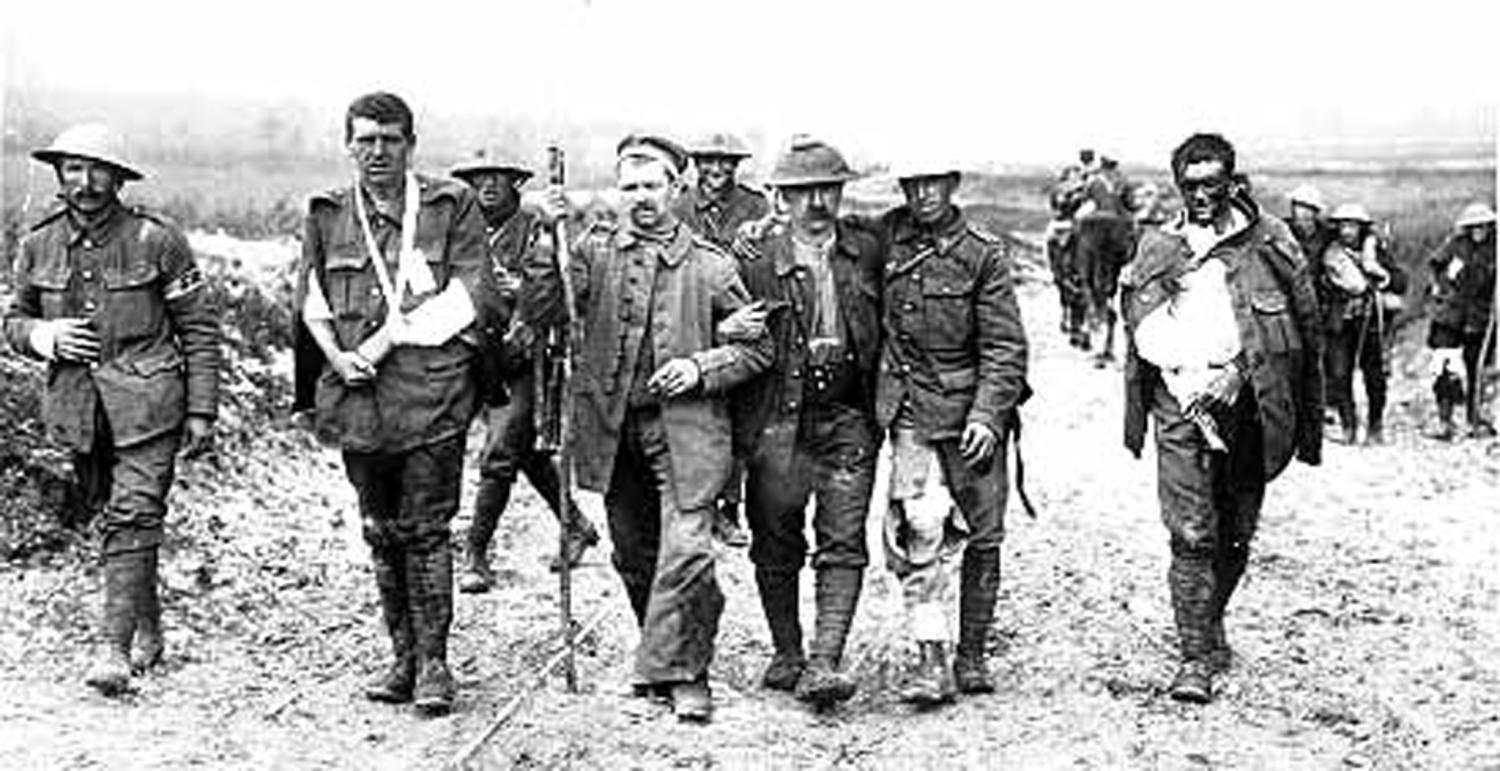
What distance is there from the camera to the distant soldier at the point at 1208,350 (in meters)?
8.00

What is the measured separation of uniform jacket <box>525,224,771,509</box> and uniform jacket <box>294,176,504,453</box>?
28 cm

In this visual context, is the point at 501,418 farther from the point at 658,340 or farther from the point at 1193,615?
the point at 1193,615


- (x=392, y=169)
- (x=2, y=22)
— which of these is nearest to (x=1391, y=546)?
(x=392, y=169)

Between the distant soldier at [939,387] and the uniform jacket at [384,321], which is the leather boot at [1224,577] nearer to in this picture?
the distant soldier at [939,387]

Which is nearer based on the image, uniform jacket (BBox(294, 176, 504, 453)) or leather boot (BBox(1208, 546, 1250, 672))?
uniform jacket (BBox(294, 176, 504, 453))

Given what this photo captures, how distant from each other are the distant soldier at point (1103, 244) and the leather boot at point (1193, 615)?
11787 mm

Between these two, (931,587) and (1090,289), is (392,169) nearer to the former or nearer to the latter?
(931,587)

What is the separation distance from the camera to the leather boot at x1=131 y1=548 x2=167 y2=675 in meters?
7.94

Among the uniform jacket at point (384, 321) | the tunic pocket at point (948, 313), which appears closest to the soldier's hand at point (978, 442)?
the tunic pocket at point (948, 313)

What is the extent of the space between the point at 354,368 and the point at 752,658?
2.15 metres

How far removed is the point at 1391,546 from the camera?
11.6 m

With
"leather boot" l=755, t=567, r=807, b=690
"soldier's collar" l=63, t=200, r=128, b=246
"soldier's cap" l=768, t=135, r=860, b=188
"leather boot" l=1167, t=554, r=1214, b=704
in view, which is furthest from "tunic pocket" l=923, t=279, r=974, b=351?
"soldier's collar" l=63, t=200, r=128, b=246

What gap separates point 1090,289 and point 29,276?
1382 cm

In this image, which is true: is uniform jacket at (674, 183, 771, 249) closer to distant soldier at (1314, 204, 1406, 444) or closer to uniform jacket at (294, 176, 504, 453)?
uniform jacket at (294, 176, 504, 453)
